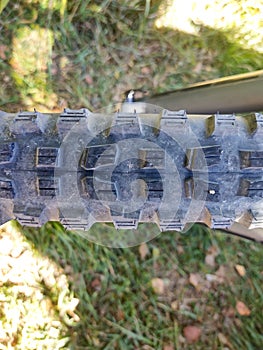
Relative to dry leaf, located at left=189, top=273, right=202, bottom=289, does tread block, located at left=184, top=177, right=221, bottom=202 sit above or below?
above

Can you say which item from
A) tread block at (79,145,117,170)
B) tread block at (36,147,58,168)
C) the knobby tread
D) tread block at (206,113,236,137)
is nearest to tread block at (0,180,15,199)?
the knobby tread

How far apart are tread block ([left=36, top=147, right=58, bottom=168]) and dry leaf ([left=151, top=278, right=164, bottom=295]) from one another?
4.23 ft

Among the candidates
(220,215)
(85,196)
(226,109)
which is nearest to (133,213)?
(85,196)

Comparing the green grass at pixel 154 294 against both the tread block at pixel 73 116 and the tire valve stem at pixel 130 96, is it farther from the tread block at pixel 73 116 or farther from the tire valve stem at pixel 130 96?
the tread block at pixel 73 116

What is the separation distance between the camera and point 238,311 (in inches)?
105

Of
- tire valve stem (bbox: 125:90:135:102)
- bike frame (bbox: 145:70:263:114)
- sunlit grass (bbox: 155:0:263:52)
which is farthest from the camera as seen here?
sunlit grass (bbox: 155:0:263:52)

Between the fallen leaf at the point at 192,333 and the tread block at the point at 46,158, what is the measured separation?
1.48 m

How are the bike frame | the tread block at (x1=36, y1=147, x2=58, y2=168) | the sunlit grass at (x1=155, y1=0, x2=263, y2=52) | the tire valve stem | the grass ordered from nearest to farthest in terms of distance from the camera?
the tread block at (x1=36, y1=147, x2=58, y2=168), the bike frame, the grass, the tire valve stem, the sunlit grass at (x1=155, y1=0, x2=263, y2=52)

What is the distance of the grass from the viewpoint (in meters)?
2.45

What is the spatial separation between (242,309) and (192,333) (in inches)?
12.4

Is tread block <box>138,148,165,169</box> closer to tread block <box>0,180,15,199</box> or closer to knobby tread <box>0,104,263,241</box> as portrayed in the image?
knobby tread <box>0,104,263,241</box>

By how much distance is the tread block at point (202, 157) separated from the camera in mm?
1559

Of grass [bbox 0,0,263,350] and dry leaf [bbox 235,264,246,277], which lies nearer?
grass [bbox 0,0,263,350]

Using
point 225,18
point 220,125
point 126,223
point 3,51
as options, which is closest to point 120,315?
point 126,223
